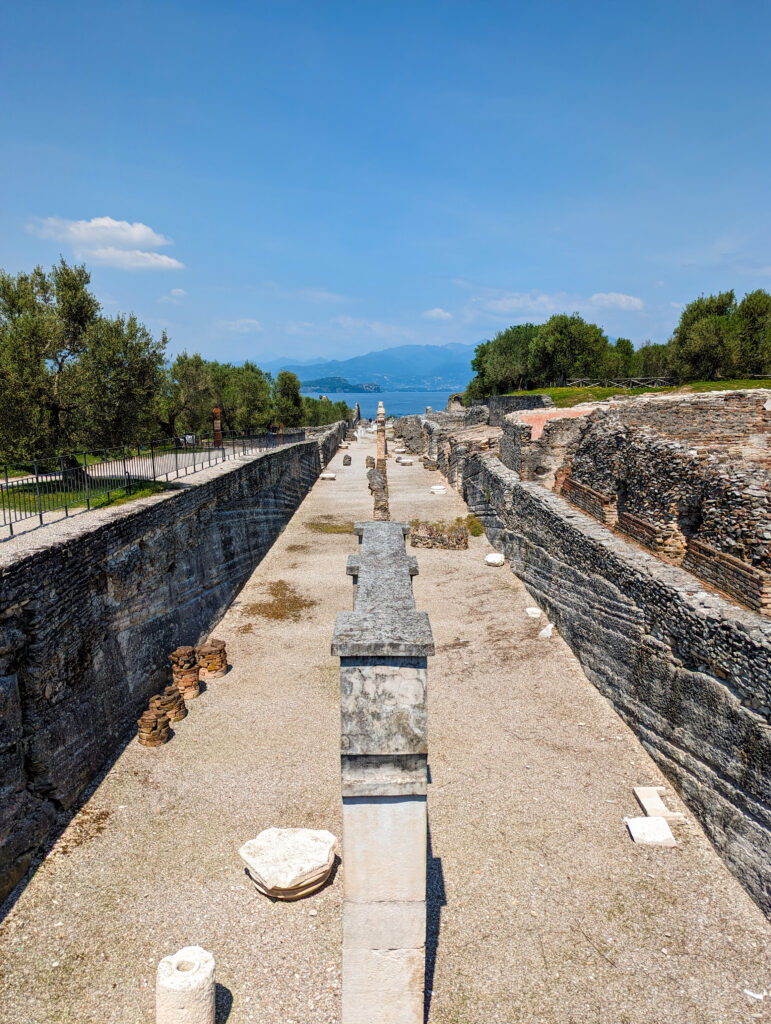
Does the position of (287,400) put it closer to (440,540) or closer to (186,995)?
(440,540)

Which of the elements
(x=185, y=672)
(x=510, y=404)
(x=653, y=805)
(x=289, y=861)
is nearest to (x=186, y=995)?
(x=289, y=861)

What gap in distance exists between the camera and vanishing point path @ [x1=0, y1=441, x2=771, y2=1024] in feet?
17.6

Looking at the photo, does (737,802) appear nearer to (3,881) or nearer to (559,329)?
(3,881)

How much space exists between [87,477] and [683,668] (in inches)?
421

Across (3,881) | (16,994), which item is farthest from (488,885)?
(3,881)

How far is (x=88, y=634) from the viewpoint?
28.9ft

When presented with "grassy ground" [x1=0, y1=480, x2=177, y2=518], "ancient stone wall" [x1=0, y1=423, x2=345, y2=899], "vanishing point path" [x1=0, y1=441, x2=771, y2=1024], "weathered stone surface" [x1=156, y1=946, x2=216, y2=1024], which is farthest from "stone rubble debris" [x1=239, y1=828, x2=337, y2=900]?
"grassy ground" [x1=0, y1=480, x2=177, y2=518]

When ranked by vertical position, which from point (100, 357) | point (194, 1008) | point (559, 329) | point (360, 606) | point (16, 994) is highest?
point (559, 329)

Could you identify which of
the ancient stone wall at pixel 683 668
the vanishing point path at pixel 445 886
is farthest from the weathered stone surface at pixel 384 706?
the ancient stone wall at pixel 683 668

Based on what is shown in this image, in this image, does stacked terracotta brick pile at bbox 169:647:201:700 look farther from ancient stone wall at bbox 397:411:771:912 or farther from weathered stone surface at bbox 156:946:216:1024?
ancient stone wall at bbox 397:411:771:912

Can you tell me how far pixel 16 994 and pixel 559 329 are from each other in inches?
2314

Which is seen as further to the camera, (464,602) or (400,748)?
(464,602)

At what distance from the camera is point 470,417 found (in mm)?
49000

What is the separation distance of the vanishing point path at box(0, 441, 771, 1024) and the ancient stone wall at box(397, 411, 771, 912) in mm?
421
